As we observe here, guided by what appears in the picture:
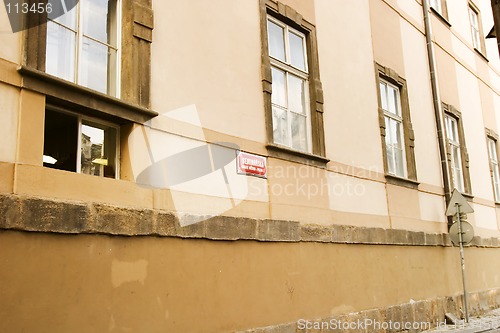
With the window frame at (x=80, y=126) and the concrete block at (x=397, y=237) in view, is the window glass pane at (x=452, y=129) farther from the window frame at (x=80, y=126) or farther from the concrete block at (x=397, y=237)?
the window frame at (x=80, y=126)

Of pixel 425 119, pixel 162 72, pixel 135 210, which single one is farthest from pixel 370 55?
pixel 135 210

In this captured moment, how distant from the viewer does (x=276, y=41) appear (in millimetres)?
7539

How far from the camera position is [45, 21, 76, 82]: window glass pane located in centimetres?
464

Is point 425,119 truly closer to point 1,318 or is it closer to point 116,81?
point 116,81

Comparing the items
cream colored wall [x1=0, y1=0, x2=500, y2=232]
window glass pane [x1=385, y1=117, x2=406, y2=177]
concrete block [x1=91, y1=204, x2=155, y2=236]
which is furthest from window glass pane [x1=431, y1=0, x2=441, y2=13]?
concrete block [x1=91, y1=204, x2=155, y2=236]

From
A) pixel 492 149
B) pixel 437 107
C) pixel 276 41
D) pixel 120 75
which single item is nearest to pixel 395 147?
pixel 437 107

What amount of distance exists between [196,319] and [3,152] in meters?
2.48

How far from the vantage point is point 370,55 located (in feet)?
31.5

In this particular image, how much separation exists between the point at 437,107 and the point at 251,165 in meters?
6.62

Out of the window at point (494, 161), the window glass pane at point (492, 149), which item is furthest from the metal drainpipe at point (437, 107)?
the window glass pane at point (492, 149)

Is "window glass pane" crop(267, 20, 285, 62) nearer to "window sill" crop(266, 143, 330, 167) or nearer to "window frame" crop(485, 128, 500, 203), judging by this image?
"window sill" crop(266, 143, 330, 167)

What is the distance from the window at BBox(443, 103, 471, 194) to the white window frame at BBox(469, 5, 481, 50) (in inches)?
145

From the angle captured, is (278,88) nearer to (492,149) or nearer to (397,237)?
(397,237)

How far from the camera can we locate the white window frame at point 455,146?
1224 cm
